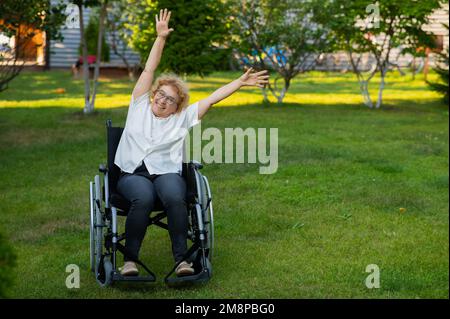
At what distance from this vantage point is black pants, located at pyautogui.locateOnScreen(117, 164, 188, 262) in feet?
15.0

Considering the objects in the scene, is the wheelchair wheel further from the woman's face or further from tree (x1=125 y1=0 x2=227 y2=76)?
tree (x1=125 y1=0 x2=227 y2=76)

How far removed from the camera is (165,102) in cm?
495

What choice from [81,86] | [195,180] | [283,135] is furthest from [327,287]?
[81,86]

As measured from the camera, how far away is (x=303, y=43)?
45.0 ft

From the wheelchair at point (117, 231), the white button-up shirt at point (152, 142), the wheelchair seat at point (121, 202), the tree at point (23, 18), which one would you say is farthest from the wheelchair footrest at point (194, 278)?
the tree at point (23, 18)

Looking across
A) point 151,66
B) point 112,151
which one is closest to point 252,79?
point 151,66

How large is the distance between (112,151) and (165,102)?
434 mm

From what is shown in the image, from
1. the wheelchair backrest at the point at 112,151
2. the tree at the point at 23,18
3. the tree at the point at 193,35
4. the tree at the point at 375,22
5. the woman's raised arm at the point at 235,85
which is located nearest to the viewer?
the woman's raised arm at the point at 235,85

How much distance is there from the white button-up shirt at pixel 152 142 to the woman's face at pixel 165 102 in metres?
0.03

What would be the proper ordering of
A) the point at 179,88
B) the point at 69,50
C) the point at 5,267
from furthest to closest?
the point at 69,50, the point at 179,88, the point at 5,267

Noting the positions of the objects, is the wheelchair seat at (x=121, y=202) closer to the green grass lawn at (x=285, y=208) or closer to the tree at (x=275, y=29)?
the green grass lawn at (x=285, y=208)

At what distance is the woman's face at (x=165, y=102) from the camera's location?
4953mm

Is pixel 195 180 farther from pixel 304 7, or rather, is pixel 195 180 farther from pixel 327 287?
pixel 304 7

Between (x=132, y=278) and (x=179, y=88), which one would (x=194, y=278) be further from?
(x=179, y=88)
